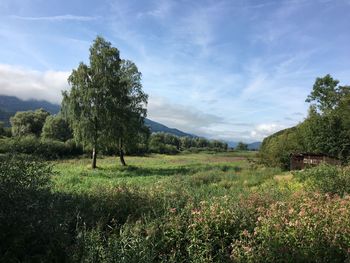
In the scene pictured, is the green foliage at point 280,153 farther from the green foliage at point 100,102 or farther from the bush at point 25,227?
the bush at point 25,227

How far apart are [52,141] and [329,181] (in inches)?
1156

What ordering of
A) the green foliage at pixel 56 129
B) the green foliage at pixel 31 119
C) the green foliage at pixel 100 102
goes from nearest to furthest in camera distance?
1. the green foliage at pixel 100 102
2. the green foliage at pixel 56 129
3. the green foliage at pixel 31 119

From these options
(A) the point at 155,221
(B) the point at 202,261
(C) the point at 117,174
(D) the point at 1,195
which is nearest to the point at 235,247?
(B) the point at 202,261

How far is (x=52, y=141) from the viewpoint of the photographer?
121ft

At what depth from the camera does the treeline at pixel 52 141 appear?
8.93 m

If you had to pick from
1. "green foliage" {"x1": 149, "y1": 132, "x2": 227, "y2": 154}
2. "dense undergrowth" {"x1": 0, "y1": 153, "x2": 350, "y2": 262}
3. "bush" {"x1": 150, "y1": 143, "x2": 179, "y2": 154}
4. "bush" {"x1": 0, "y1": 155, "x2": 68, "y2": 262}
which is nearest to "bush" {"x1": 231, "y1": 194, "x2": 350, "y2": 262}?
"dense undergrowth" {"x1": 0, "y1": 153, "x2": 350, "y2": 262}

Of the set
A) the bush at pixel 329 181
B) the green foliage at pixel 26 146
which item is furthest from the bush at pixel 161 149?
the green foliage at pixel 26 146

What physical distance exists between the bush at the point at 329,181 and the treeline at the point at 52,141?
1005 centimetres

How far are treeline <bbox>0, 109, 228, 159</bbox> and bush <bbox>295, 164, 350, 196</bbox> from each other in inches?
396

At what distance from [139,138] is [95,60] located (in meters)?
10.0

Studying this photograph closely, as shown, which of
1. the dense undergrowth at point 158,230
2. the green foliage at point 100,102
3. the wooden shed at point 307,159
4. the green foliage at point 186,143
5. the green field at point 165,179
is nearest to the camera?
the dense undergrowth at point 158,230

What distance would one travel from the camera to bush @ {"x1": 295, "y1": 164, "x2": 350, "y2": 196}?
13.8m

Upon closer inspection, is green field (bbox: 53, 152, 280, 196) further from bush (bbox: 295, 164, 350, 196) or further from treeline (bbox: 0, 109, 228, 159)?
bush (bbox: 295, 164, 350, 196)

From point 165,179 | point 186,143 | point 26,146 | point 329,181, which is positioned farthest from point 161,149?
point 26,146
